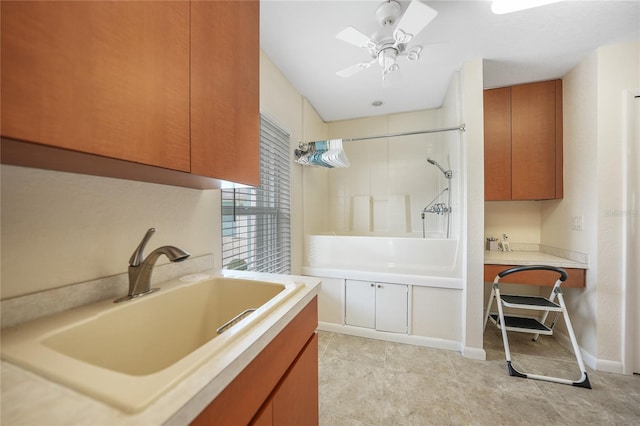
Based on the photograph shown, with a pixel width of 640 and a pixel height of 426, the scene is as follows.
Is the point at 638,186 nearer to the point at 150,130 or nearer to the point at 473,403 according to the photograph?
the point at 473,403

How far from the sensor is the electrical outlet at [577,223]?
1.92 metres

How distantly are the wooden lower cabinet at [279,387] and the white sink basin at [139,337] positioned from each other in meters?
0.09

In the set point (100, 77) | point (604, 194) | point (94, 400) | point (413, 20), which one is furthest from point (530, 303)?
point (100, 77)

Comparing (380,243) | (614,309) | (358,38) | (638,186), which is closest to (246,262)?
(380,243)

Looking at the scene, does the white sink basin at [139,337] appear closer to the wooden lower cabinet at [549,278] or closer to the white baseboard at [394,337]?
the white baseboard at [394,337]

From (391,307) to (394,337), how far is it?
274 millimetres

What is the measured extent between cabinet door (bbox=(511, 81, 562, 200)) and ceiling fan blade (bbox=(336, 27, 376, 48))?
1830 millimetres

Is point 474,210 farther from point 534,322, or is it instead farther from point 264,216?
point 264,216

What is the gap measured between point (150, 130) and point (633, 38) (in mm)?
3173

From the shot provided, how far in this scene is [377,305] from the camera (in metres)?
2.17

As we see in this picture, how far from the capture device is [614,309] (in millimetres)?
1718

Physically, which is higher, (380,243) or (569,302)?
(380,243)

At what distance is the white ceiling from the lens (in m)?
1.42

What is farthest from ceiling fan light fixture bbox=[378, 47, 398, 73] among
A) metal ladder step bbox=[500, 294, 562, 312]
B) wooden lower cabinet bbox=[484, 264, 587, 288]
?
metal ladder step bbox=[500, 294, 562, 312]
